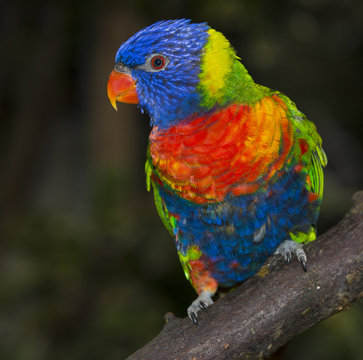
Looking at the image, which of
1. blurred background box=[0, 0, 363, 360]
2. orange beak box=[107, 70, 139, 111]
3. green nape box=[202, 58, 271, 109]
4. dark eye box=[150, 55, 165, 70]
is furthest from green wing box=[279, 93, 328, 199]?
blurred background box=[0, 0, 363, 360]

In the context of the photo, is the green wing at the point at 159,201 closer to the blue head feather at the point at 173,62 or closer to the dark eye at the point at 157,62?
the blue head feather at the point at 173,62

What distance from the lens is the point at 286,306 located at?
1.75 metres

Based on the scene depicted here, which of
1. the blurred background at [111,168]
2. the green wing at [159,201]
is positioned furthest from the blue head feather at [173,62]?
the blurred background at [111,168]

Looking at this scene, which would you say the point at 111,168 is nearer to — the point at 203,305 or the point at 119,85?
the point at 119,85

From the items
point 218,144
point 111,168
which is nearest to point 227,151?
point 218,144

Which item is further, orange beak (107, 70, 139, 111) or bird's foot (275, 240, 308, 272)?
orange beak (107, 70, 139, 111)

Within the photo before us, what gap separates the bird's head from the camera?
6.34ft

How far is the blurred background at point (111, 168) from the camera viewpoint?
126 inches

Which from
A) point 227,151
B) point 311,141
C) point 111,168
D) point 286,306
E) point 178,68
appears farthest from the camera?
point 111,168

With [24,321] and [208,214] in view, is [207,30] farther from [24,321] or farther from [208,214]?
[24,321]

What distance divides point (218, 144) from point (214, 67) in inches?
12.5

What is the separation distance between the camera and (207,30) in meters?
2.03

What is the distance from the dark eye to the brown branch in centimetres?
93

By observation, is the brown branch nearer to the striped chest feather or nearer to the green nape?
the striped chest feather
